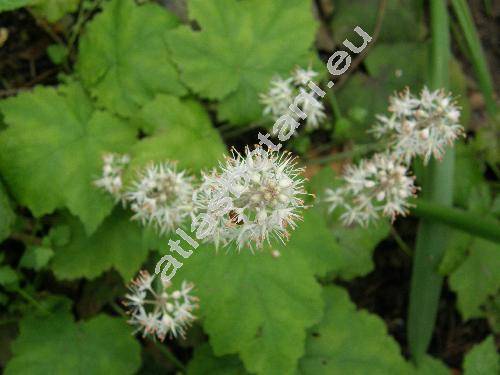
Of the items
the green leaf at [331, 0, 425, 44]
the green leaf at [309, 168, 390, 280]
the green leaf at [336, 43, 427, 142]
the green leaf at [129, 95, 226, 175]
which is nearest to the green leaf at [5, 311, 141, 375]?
the green leaf at [129, 95, 226, 175]

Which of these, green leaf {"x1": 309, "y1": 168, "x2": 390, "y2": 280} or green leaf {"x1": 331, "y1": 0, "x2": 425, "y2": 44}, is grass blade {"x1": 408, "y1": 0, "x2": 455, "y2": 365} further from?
green leaf {"x1": 331, "y1": 0, "x2": 425, "y2": 44}

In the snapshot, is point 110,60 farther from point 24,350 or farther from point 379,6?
point 379,6

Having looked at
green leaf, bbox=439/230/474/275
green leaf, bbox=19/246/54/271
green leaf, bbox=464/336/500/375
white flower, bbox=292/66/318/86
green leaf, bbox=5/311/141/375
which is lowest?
green leaf, bbox=5/311/141/375

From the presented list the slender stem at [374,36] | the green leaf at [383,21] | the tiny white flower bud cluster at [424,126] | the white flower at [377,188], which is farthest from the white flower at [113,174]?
the green leaf at [383,21]

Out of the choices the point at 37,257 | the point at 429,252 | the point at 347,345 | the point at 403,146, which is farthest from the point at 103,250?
the point at 429,252

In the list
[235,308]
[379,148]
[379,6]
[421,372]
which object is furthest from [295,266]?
[379,6]

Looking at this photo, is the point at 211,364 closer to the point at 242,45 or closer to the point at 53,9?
the point at 242,45
